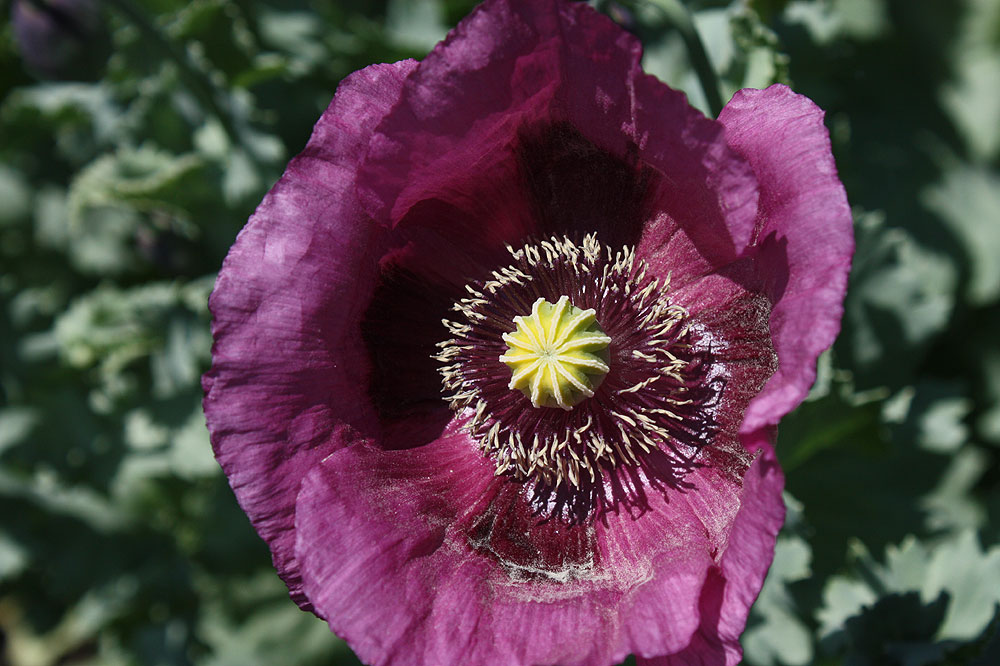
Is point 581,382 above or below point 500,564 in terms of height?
above

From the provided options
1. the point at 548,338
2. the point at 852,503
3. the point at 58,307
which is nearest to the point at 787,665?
the point at 852,503

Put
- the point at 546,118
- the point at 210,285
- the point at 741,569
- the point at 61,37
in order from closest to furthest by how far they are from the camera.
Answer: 1. the point at 741,569
2. the point at 546,118
3. the point at 210,285
4. the point at 61,37

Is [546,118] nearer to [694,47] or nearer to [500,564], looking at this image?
[694,47]

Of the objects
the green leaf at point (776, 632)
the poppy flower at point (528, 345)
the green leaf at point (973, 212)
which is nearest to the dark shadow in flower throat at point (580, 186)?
the poppy flower at point (528, 345)

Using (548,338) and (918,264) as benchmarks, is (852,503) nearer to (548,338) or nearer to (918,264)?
(918,264)

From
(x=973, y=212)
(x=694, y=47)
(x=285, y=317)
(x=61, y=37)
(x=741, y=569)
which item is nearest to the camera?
(x=741, y=569)

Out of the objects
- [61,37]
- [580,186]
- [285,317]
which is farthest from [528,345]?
[61,37]

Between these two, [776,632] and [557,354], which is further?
[776,632]
